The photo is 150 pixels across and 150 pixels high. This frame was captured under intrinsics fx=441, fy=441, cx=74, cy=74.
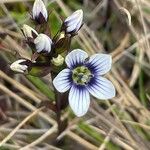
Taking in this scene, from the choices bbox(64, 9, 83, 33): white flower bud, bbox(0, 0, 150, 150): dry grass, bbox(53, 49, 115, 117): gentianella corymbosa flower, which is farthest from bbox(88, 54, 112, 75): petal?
bbox(0, 0, 150, 150): dry grass

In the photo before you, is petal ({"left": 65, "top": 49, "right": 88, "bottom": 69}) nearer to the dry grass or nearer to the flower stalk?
the flower stalk

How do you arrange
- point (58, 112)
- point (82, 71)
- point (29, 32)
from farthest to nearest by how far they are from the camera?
1. point (58, 112)
2. point (82, 71)
3. point (29, 32)

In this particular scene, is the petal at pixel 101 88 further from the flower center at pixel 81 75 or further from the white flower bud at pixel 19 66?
the white flower bud at pixel 19 66

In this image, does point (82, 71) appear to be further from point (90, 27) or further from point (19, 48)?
point (90, 27)

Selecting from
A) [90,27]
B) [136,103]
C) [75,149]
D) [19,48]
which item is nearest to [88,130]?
[75,149]

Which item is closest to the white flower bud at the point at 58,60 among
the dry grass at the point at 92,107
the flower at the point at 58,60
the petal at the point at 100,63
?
the flower at the point at 58,60

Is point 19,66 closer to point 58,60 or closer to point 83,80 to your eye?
point 58,60
